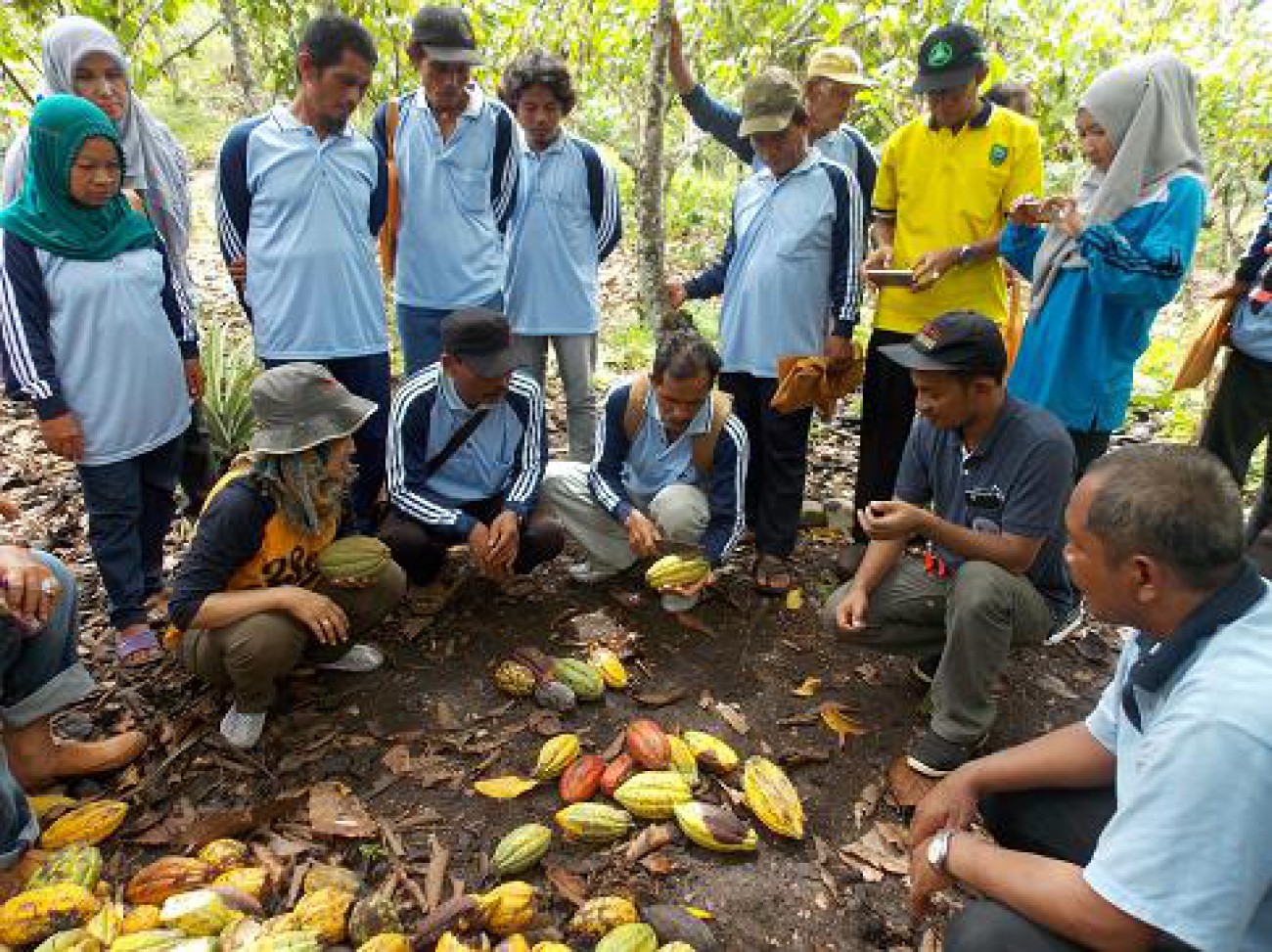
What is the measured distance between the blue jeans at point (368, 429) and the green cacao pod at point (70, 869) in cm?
183

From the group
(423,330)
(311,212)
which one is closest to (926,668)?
(423,330)

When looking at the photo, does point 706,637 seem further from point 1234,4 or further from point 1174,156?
point 1234,4

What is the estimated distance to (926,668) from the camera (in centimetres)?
359

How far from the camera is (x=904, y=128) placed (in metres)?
4.04

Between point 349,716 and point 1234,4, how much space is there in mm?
13694

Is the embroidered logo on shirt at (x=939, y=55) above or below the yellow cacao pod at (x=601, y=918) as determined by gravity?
above

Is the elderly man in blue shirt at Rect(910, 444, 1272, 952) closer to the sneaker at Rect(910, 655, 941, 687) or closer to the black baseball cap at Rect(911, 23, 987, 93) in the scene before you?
the sneaker at Rect(910, 655, 941, 687)

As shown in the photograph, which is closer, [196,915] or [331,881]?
[196,915]

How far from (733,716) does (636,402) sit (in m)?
1.52

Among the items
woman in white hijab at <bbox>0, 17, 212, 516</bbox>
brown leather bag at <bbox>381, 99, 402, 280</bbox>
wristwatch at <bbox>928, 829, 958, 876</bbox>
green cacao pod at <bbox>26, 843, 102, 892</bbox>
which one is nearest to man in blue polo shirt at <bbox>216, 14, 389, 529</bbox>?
brown leather bag at <bbox>381, 99, 402, 280</bbox>

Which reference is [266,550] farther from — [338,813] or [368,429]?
[368,429]

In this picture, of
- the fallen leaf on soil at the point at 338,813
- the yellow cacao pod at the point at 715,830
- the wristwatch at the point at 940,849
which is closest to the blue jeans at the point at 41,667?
the fallen leaf on soil at the point at 338,813

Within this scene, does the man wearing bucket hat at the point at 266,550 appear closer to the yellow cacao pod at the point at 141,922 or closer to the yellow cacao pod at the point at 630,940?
the yellow cacao pod at the point at 141,922

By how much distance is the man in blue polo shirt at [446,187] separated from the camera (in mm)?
4320
